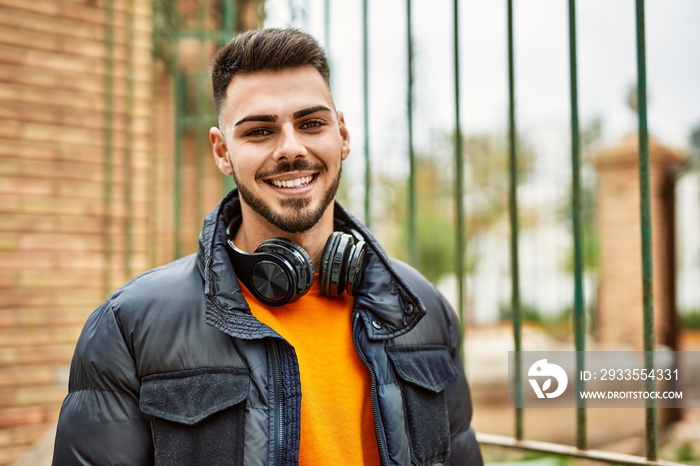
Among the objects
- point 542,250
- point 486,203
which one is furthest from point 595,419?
point 486,203

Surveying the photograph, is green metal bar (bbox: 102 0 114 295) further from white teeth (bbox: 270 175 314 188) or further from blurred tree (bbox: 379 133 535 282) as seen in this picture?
blurred tree (bbox: 379 133 535 282)

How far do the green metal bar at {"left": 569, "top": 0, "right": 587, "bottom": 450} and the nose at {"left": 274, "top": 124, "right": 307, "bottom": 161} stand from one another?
1.15 meters

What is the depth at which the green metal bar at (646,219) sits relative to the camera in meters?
2.37

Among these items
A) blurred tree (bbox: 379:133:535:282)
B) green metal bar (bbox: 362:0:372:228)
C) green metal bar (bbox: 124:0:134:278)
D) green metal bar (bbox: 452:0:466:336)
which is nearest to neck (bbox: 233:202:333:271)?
green metal bar (bbox: 452:0:466:336)

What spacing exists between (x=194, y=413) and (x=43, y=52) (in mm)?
2811

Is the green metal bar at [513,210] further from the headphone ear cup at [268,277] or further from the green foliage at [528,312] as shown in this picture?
the green foliage at [528,312]

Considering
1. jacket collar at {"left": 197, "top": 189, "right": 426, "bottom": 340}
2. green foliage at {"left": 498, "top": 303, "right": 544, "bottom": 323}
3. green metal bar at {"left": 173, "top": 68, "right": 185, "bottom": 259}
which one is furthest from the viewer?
green foliage at {"left": 498, "top": 303, "right": 544, "bottom": 323}

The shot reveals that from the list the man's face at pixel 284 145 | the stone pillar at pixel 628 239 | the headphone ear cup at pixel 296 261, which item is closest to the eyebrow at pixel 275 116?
the man's face at pixel 284 145

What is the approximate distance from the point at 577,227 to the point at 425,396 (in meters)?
0.99

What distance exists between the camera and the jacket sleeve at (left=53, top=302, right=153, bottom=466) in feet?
5.66

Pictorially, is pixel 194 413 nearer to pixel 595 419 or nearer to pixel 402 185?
pixel 595 419

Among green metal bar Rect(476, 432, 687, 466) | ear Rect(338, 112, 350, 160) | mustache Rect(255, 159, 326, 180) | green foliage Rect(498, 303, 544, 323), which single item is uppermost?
ear Rect(338, 112, 350, 160)

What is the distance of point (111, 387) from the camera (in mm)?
1774

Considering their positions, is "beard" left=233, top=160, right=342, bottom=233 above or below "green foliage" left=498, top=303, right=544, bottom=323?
above
